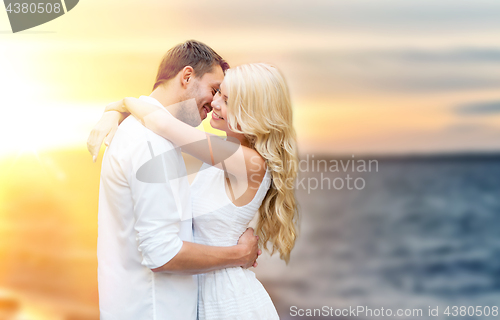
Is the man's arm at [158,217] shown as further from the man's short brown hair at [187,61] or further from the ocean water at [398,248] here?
the ocean water at [398,248]

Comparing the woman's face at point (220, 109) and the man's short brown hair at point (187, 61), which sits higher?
the man's short brown hair at point (187, 61)

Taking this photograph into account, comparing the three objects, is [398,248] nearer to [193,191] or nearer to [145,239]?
[193,191]

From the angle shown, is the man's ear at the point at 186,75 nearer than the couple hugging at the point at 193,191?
No

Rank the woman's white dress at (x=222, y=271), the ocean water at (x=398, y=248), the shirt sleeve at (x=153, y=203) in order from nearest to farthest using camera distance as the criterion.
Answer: the shirt sleeve at (x=153, y=203) < the woman's white dress at (x=222, y=271) < the ocean water at (x=398, y=248)

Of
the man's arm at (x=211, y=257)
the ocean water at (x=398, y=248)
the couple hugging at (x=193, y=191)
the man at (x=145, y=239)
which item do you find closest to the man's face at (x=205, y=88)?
the couple hugging at (x=193, y=191)

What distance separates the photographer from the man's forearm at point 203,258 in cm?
100

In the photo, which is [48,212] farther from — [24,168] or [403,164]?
[403,164]

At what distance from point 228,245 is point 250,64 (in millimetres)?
629

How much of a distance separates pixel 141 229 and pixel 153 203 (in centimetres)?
8

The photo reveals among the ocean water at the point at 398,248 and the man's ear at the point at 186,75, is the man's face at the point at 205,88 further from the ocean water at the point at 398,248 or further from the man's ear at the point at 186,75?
the ocean water at the point at 398,248

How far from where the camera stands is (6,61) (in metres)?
3.19

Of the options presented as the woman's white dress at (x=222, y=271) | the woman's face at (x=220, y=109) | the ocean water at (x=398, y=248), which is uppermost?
the woman's face at (x=220, y=109)

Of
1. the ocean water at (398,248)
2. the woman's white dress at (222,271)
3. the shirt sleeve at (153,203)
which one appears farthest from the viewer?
the ocean water at (398,248)

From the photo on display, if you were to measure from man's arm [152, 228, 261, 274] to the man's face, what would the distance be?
19.2 inches
